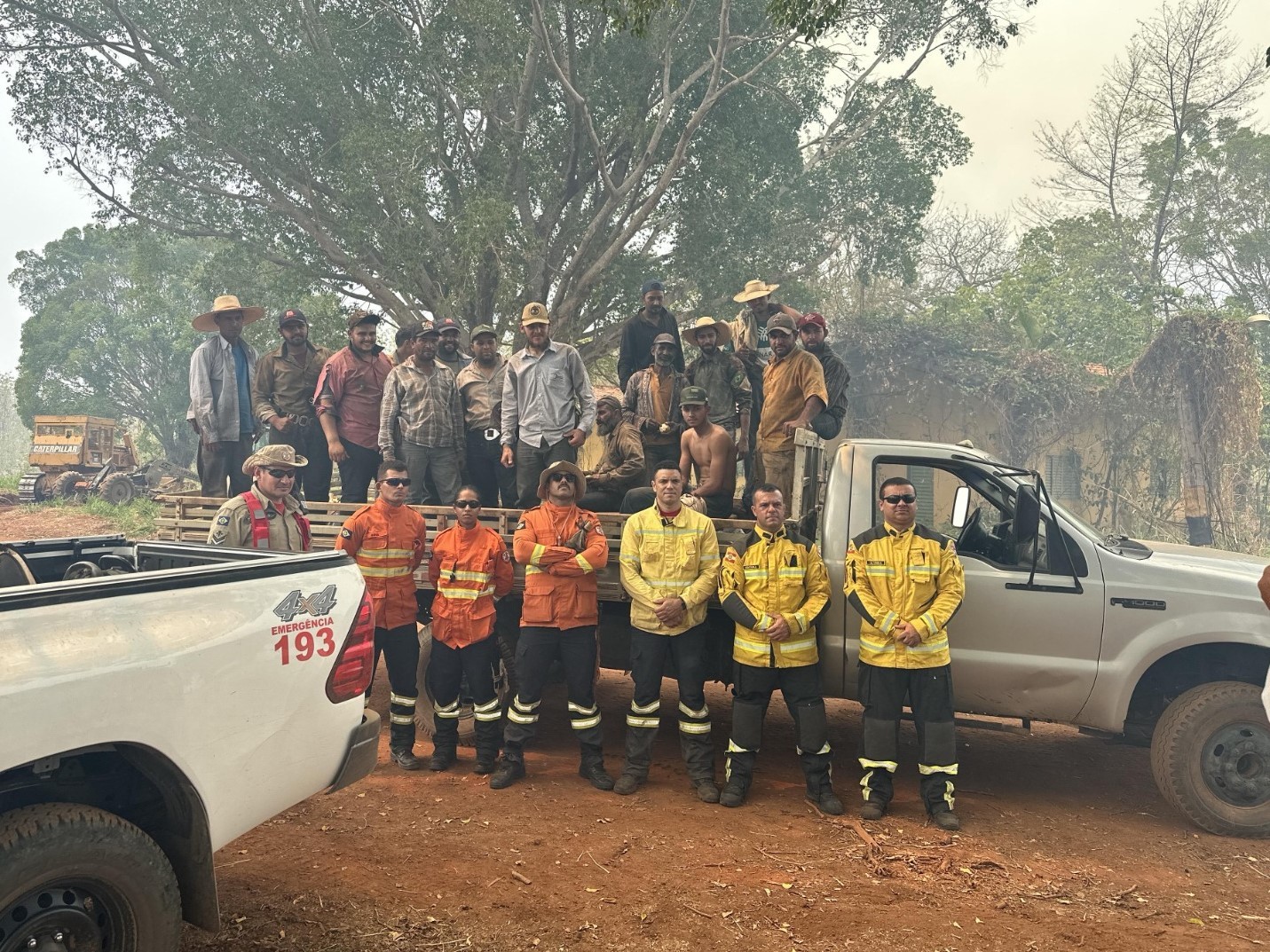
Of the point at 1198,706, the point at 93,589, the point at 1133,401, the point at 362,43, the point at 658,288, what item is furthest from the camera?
the point at 1133,401

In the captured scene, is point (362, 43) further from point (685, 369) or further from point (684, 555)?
point (684, 555)

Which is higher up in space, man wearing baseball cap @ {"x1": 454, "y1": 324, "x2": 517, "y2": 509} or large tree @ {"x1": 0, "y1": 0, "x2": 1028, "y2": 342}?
large tree @ {"x1": 0, "y1": 0, "x2": 1028, "y2": 342}

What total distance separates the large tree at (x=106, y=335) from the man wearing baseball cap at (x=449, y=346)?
95.2ft

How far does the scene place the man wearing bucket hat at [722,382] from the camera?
24.9 ft

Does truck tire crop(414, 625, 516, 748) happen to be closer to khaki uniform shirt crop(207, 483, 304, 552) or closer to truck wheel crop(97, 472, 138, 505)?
khaki uniform shirt crop(207, 483, 304, 552)

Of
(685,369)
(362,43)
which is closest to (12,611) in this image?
(685,369)

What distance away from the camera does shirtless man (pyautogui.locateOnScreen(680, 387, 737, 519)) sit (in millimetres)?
6309

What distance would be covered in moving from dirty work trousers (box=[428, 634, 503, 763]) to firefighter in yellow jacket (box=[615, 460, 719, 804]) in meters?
0.88

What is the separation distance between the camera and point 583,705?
5.50 meters

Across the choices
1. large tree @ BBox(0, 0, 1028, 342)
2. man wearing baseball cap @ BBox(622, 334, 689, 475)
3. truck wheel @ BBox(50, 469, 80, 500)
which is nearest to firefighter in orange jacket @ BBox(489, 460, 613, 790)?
man wearing baseball cap @ BBox(622, 334, 689, 475)

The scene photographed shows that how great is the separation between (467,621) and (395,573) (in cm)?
55

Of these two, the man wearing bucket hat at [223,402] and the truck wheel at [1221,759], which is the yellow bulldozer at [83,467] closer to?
the man wearing bucket hat at [223,402]

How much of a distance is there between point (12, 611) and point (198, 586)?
1.68 feet

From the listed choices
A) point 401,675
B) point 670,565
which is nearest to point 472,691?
point 401,675
